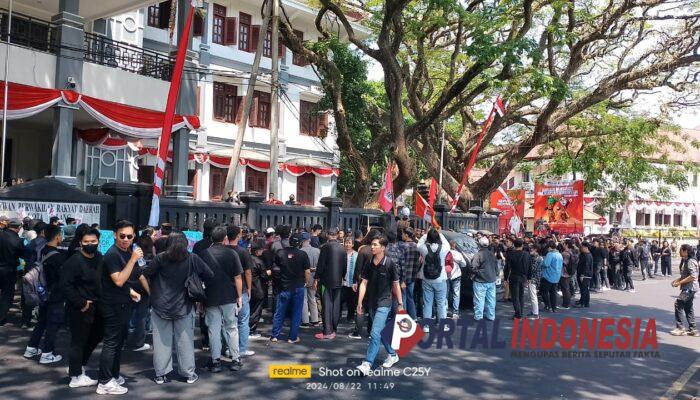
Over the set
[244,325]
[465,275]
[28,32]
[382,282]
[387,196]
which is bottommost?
[244,325]

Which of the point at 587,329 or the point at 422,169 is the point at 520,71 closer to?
the point at 587,329

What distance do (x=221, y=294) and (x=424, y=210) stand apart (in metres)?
10.8

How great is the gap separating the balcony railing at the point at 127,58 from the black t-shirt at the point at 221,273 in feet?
31.2

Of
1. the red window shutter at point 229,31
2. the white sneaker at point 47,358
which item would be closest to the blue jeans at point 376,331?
the white sneaker at point 47,358

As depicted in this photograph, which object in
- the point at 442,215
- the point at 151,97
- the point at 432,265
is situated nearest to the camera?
the point at 432,265

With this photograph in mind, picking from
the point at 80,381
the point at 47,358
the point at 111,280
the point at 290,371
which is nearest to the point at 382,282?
the point at 290,371

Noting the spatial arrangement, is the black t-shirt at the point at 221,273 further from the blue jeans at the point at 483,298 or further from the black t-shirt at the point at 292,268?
the blue jeans at the point at 483,298

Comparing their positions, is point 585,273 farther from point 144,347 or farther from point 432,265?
point 144,347

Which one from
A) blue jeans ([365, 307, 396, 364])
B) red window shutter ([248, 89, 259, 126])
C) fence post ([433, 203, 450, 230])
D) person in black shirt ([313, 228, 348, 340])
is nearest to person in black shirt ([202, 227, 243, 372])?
blue jeans ([365, 307, 396, 364])

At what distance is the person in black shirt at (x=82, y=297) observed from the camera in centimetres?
583

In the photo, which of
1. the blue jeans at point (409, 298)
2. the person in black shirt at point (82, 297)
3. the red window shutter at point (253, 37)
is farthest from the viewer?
the red window shutter at point (253, 37)

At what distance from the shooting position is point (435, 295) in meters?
9.86

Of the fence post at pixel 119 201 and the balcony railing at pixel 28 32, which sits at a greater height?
the balcony railing at pixel 28 32

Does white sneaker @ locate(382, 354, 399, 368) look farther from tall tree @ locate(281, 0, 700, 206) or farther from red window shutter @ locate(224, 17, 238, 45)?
red window shutter @ locate(224, 17, 238, 45)
